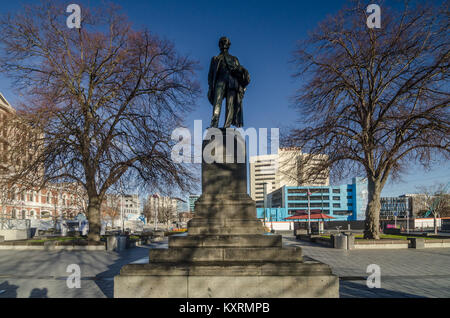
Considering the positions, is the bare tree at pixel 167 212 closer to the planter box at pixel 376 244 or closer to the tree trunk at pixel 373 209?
the tree trunk at pixel 373 209

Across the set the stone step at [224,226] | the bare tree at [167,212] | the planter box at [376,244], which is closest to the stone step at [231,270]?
the stone step at [224,226]

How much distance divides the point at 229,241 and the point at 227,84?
14.9 feet

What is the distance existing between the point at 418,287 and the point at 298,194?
96893 millimetres

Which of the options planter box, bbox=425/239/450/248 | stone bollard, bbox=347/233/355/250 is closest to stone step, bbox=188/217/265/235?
stone bollard, bbox=347/233/355/250

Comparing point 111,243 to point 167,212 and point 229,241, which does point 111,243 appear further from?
point 167,212

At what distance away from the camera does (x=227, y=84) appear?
9.30 meters

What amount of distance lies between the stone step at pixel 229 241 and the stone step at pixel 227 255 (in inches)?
10.7

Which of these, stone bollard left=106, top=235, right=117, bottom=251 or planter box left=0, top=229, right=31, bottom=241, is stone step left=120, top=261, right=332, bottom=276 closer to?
stone bollard left=106, top=235, right=117, bottom=251

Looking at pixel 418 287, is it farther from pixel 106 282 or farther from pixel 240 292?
pixel 106 282

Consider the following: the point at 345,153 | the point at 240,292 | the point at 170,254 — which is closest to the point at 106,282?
the point at 170,254

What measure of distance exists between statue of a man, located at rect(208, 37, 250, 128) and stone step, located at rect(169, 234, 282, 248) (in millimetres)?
3335

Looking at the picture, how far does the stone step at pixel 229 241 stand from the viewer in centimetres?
717

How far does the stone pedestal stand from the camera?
240 inches

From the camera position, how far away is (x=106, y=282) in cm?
873
